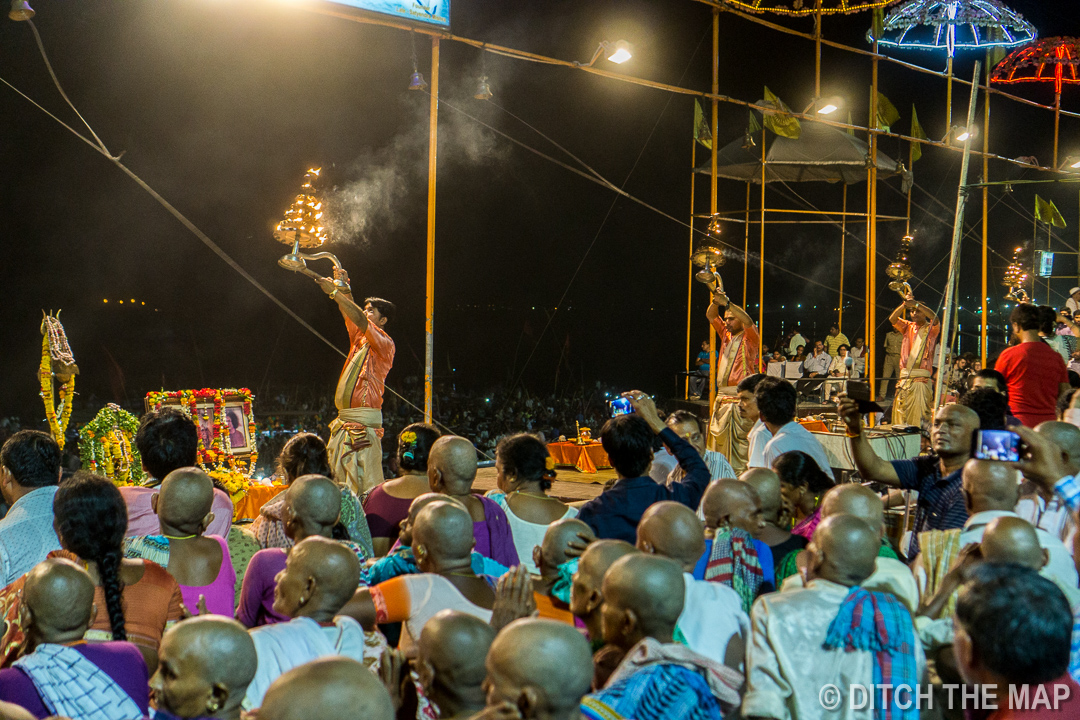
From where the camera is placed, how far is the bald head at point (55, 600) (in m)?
2.25

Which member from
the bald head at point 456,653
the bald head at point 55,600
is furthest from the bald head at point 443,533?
the bald head at point 55,600

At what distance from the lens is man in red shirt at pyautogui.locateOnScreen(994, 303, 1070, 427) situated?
21.0 feet

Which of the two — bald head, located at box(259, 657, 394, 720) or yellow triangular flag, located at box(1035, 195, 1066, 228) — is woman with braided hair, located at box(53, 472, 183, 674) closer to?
bald head, located at box(259, 657, 394, 720)

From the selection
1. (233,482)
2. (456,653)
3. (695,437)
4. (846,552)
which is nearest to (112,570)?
(456,653)

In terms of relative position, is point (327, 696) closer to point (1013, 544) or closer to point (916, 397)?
point (1013, 544)

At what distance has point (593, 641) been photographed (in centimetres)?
269

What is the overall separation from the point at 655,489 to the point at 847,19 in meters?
13.1

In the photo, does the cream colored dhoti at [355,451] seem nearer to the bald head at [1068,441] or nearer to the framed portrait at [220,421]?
the framed portrait at [220,421]

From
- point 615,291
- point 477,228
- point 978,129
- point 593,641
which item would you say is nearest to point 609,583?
point 593,641

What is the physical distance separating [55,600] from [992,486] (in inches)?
128

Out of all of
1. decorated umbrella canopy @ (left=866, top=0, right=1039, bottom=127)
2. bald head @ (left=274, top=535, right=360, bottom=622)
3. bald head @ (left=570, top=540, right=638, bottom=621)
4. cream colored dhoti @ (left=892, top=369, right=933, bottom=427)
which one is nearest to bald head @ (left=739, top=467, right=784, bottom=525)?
bald head @ (left=570, top=540, right=638, bottom=621)

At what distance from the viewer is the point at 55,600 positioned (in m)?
2.25

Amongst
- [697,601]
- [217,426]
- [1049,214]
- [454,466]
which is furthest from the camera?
[1049,214]

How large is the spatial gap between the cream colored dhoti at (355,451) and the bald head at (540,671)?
5.81 m
